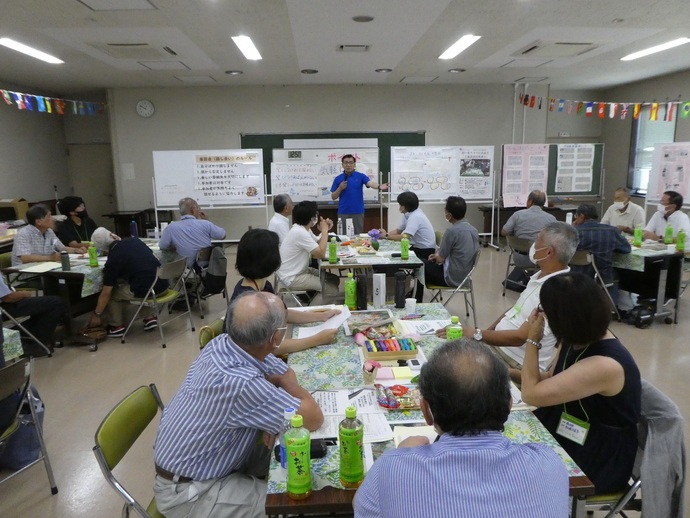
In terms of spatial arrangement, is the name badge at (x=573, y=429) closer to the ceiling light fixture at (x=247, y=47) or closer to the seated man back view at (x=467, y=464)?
the seated man back view at (x=467, y=464)

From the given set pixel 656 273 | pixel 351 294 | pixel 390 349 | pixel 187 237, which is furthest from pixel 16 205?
pixel 656 273

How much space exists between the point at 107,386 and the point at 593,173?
849cm

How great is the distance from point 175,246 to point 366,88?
5319mm

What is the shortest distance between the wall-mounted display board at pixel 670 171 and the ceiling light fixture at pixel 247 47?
230 inches

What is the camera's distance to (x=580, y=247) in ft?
14.5

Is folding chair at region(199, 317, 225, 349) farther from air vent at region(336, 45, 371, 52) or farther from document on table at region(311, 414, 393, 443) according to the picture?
air vent at region(336, 45, 371, 52)

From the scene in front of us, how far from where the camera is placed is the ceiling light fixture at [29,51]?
539 cm

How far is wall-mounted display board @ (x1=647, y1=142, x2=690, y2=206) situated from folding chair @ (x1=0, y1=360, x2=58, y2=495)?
25.5 ft

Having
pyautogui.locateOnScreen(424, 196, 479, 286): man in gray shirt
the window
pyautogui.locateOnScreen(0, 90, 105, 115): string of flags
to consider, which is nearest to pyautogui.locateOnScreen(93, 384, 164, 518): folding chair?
pyautogui.locateOnScreen(424, 196, 479, 286): man in gray shirt

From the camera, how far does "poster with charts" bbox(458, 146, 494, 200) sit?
27.0ft

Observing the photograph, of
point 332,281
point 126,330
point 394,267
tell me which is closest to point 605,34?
point 394,267

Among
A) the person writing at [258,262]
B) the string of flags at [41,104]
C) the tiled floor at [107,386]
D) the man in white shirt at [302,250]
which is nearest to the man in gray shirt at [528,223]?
the tiled floor at [107,386]

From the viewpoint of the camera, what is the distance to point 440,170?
819 cm

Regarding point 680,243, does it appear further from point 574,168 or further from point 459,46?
point 574,168
